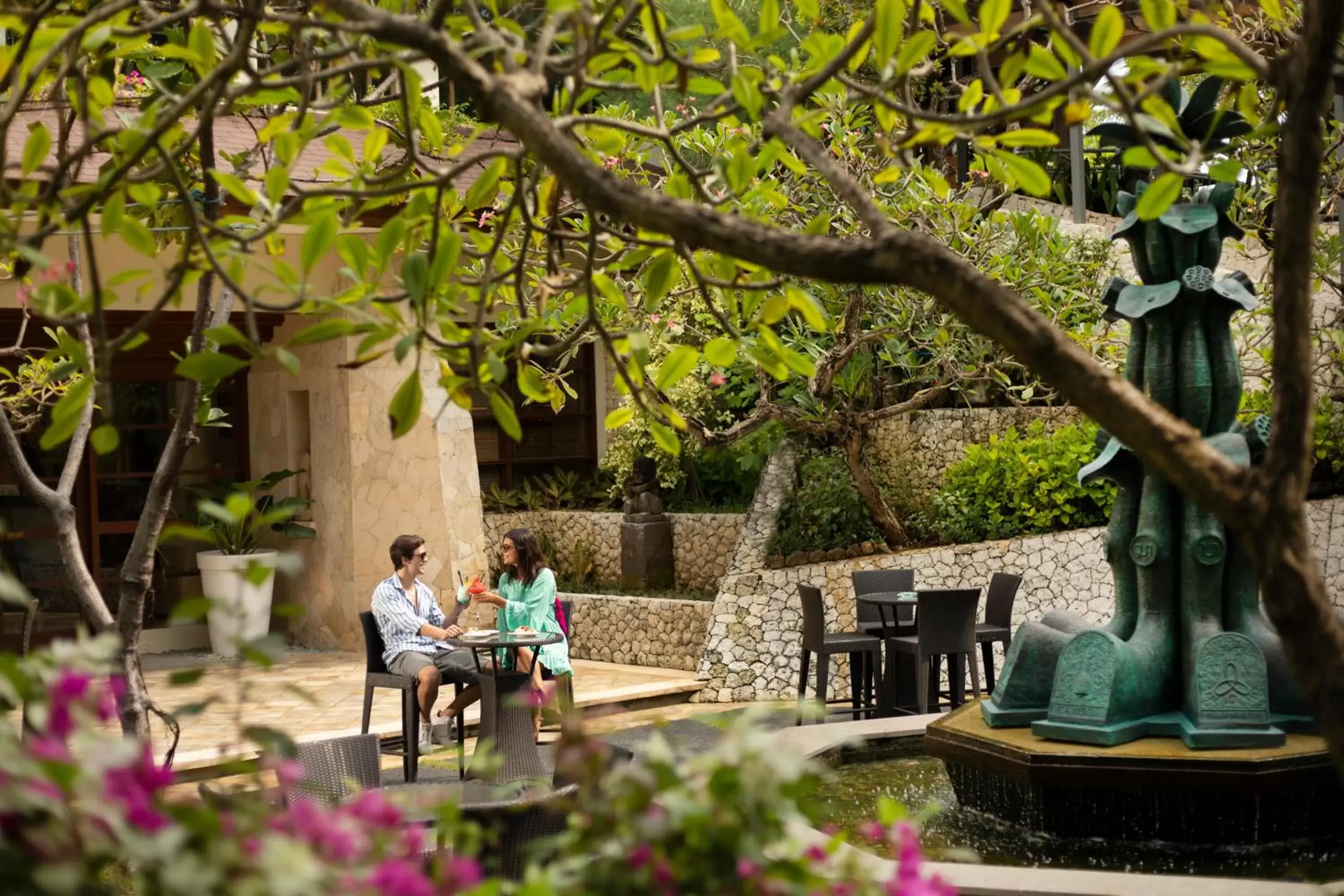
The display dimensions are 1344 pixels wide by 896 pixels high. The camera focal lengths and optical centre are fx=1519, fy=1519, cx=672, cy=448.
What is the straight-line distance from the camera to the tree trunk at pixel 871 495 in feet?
40.0

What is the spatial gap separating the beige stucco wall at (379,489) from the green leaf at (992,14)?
1009 centimetres

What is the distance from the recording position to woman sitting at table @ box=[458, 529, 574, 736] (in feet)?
29.2

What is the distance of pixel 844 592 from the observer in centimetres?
1181

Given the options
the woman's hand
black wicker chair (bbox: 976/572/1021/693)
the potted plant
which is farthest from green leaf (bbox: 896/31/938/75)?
the potted plant

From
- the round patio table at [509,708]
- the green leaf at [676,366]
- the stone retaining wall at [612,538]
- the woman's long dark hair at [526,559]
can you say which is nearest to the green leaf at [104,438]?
the green leaf at [676,366]

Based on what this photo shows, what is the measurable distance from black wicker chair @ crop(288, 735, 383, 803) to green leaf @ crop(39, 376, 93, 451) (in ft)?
9.04

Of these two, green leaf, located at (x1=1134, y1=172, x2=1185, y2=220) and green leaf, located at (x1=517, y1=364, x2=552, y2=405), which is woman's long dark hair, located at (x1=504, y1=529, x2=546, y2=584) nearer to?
green leaf, located at (x1=517, y1=364, x2=552, y2=405)

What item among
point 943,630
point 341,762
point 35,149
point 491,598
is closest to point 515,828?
point 341,762

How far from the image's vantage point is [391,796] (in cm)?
180

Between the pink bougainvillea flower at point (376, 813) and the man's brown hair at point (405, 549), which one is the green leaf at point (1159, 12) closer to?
the pink bougainvillea flower at point (376, 813)

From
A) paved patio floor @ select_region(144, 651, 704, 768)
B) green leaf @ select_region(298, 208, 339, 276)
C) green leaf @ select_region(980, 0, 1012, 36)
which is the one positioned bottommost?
paved patio floor @ select_region(144, 651, 704, 768)

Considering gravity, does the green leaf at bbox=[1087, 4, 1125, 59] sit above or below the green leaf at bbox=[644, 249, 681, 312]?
above

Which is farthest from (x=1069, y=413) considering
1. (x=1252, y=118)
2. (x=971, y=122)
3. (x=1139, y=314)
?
(x=971, y=122)

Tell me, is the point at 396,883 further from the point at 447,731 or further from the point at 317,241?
the point at 447,731
